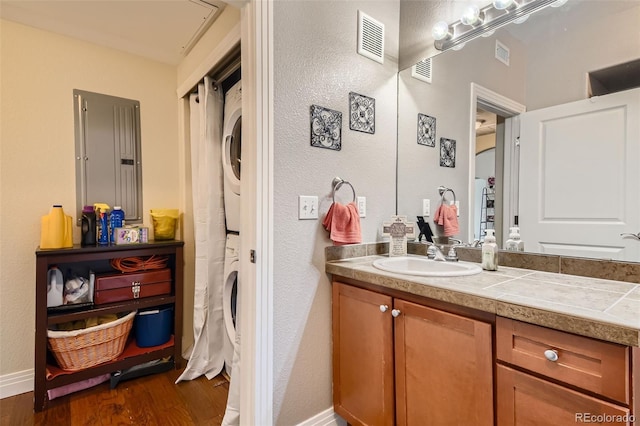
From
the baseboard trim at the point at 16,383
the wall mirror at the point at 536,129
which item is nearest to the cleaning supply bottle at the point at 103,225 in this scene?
the baseboard trim at the point at 16,383

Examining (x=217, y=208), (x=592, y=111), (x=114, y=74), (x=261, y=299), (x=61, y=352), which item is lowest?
(x=61, y=352)

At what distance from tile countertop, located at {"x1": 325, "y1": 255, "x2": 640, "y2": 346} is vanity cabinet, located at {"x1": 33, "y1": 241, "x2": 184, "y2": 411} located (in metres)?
1.54

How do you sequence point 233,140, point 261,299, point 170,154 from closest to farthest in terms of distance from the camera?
1. point 261,299
2. point 233,140
3. point 170,154

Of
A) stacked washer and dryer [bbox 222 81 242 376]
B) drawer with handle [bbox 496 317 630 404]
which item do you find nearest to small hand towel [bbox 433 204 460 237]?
drawer with handle [bbox 496 317 630 404]

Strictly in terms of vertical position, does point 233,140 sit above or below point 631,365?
above

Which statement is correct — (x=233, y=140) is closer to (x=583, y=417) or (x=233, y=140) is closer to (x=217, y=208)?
(x=217, y=208)

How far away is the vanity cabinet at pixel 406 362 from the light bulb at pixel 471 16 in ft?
4.75

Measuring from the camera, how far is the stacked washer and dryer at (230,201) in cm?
209

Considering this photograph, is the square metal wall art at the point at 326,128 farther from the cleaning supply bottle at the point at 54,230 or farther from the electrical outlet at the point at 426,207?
the cleaning supply bottle at the point at 54,230

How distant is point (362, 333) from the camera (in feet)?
4.54

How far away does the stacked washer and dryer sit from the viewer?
2086 millimetres

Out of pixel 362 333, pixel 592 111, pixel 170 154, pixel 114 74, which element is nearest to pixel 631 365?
pixel 362 333

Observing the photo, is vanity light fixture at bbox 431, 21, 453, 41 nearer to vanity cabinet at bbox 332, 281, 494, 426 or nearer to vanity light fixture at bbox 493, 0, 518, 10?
vanity light fixture at bbox 493, 0, 518, 10

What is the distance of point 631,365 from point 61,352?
2593 millimetres
